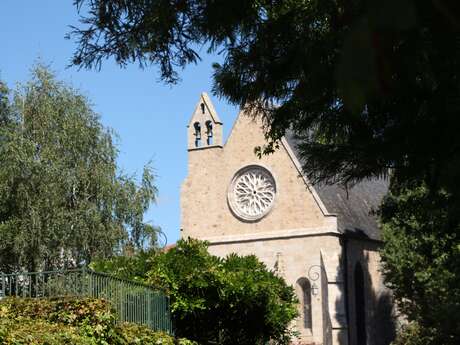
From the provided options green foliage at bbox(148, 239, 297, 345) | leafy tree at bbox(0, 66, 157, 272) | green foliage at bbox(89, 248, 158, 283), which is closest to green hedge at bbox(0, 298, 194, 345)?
green foliage at bbox(148, 239, 297, 345)

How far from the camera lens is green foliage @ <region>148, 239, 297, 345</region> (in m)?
16.2

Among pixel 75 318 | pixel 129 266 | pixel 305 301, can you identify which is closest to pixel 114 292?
pixel 75 318

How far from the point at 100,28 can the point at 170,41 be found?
2.28 ft

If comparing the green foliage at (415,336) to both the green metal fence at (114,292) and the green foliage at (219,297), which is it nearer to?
the green foliage at (219,297)

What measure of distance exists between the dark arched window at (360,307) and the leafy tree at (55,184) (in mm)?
15133

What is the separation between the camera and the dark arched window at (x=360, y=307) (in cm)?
4234

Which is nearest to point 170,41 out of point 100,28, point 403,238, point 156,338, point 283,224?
point 100,28

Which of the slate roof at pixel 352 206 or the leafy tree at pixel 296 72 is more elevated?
the slate roof at pixel 352 206

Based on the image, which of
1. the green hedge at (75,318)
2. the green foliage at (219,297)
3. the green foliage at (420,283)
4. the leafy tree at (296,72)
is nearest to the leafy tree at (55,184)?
the green foliage at (420,283)

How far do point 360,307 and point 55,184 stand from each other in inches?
732

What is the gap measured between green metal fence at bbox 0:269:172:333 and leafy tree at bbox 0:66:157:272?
583 inches

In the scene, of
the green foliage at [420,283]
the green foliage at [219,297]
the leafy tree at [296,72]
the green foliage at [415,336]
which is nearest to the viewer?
the leafy tree at [296,72]

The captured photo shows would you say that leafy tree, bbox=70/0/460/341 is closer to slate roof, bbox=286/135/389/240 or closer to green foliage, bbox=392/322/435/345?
green foliage, bbox=392/322/435/345

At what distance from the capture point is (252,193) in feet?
141
